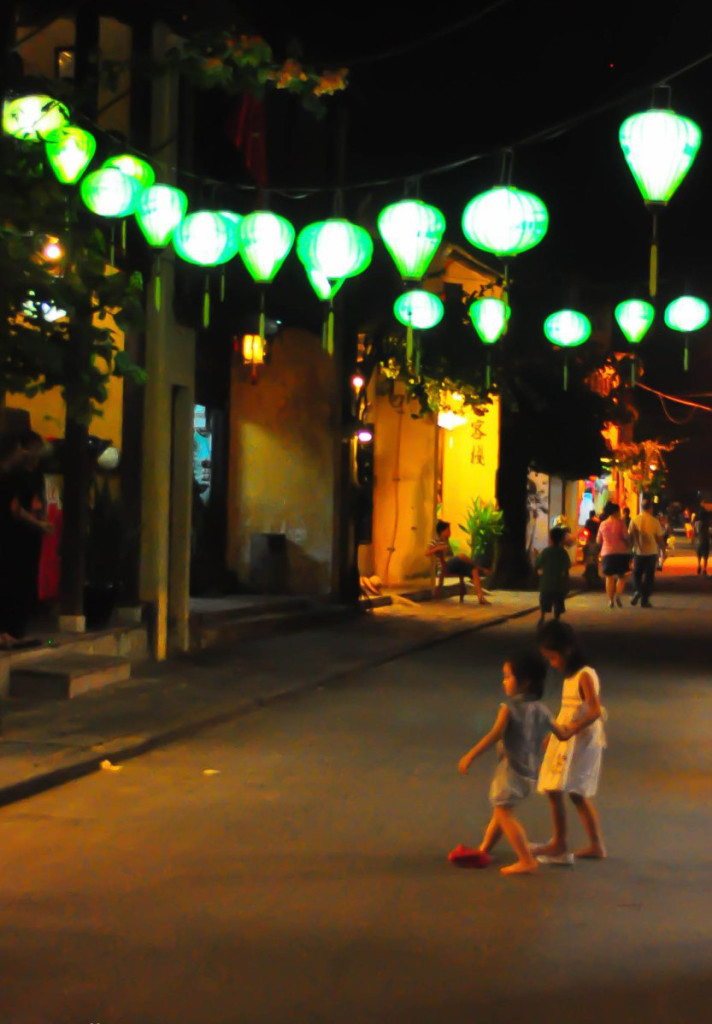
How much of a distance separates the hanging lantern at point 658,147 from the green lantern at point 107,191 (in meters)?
4.59

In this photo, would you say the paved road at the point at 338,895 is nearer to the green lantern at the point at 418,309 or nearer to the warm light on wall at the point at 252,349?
the green lantern at the point at 418,309

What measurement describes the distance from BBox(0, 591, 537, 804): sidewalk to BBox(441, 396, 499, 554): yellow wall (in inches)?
427

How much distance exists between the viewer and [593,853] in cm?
723

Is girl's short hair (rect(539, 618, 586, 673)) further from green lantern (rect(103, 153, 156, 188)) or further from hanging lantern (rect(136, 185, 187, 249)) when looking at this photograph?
hanging lantern (rect(136, 185, 187, 249))

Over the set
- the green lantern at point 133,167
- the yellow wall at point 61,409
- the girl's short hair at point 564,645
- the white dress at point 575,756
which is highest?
the green lantern at point 133,167

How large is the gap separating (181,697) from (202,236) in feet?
15.2

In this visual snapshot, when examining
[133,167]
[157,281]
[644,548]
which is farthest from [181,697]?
[644,548]

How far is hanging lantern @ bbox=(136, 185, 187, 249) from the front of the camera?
13.3 metres

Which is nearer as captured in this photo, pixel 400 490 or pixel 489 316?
pixel 489 316

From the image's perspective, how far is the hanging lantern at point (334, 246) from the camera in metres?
14.0

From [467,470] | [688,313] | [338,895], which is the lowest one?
[338,895]

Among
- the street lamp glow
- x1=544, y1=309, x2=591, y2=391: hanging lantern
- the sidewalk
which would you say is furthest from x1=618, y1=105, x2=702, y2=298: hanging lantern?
x1=544, y1=309, x2=591, y2=391: hanging lantern

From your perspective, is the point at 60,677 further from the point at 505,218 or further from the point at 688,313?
the point at 688,313

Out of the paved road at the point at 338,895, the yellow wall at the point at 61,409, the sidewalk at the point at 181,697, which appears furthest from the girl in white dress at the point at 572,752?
the yellow wall at the point at 61,409
